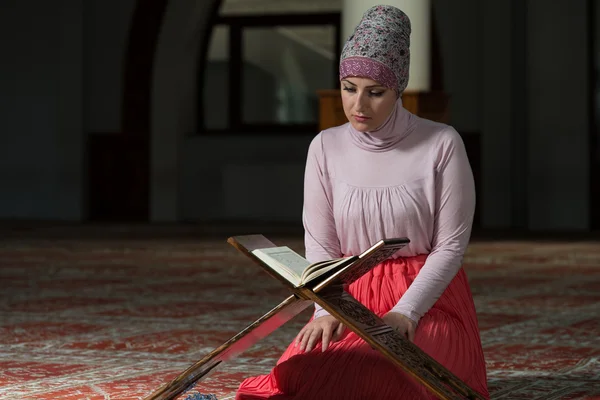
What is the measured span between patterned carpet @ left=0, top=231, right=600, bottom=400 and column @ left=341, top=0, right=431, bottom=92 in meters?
1.47

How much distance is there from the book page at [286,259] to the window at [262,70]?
48.6 ft

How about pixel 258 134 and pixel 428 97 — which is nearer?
pixel 428 97

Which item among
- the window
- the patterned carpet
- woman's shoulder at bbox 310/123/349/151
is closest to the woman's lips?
woman's shoulder at bbox 310/123/349/151

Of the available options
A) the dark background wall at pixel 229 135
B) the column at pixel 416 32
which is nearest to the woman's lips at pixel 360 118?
the column at pixel 416 32

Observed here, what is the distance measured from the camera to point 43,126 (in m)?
17.9

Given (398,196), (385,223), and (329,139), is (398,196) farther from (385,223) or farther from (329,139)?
(329,139)

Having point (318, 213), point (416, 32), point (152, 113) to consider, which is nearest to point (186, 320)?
point (318, 213)

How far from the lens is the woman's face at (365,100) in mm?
3057

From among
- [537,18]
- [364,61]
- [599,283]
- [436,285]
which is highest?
[537,18]

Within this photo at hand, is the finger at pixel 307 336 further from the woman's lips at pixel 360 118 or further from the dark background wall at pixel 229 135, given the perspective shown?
the dark background wall at pixel 229 135

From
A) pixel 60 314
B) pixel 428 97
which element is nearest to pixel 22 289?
pixel 60 314

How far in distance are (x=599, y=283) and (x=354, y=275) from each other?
19.1ft

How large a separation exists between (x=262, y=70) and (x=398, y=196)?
1508cm

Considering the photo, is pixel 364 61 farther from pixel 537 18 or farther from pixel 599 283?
pixel 537 18
